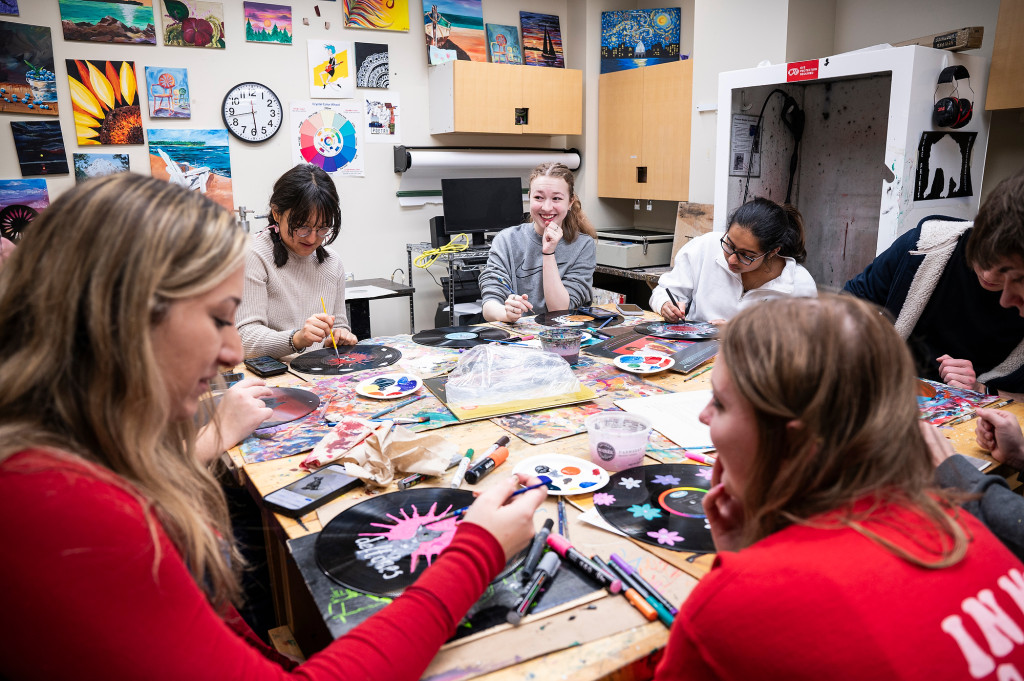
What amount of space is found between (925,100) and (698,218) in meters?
1.41

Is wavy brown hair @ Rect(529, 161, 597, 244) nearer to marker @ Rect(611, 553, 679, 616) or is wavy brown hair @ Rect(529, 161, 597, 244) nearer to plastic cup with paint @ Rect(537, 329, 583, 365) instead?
plastic cup with paint @ Rect(537, 329, 583, 365)

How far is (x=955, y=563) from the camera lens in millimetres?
613

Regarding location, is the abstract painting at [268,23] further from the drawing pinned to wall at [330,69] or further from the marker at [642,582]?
the marker at [642,582]

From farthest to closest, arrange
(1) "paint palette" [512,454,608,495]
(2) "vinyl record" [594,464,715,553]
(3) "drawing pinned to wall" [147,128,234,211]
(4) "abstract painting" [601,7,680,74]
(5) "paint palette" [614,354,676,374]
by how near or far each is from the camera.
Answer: (4) "abstract painting" [601,7,680,74] < (3) "drawing pinned to wall" [147,128,234,211] < (5) "paint palette" [614,354,676,374] < (1) "paint palette" [512,454,608,495] < (2) "vinyl record" [594,464,715,553]

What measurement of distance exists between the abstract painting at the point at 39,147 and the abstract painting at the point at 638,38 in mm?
3362

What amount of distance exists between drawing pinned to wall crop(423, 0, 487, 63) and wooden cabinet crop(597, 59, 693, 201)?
903 millimetres

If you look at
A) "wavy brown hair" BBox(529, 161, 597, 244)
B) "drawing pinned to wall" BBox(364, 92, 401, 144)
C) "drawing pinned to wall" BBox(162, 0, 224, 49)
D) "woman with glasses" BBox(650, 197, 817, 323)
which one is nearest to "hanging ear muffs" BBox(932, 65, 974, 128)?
"woman with glasses" BBox(650, 197, 817, 323)

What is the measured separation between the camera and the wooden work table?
74cm

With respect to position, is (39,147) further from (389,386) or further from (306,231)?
(389,386)

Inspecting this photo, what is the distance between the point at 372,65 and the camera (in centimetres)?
414

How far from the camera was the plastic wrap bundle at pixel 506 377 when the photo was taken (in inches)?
61.9

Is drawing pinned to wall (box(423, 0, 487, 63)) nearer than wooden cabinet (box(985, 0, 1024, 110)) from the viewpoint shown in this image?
No

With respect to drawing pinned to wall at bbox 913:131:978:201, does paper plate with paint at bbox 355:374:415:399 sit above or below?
below

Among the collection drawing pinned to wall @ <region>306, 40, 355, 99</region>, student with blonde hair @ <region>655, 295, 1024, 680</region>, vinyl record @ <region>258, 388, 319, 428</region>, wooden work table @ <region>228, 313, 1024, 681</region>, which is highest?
drawing pinned to wall @ <region>306, 40, 355, 99</region>
